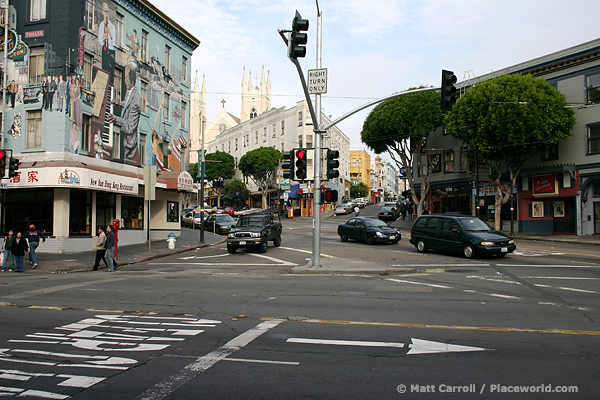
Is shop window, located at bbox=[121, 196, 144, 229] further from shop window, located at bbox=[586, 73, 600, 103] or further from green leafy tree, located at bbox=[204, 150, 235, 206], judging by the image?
green leafy tree, located at bbox=[204, 150, 235, 206]

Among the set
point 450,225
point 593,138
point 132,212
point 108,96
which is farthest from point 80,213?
point 593,138

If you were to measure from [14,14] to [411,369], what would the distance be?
81.5 ft

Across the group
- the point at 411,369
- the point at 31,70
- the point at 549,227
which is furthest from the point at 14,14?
the point at 549,227

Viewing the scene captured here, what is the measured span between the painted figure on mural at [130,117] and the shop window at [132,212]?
7.91 ft

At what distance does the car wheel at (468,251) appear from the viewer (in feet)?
56.3

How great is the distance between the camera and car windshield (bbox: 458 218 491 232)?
17719 mm

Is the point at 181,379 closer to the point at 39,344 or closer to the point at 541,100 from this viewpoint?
the point at 39,344

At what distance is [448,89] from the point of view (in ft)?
42.1

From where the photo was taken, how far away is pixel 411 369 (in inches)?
200

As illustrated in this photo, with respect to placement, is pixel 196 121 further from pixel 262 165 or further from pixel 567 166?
pixel 567 166

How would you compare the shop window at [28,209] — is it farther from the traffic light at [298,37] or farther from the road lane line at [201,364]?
the road lane line at [201,364]

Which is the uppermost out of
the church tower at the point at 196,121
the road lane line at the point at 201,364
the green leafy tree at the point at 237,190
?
the church tower at the point at 196,121

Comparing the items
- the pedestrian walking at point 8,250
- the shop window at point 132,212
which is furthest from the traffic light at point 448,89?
the shop window at point 132,212

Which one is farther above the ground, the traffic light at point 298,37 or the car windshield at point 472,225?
the traffic light at point 298,37
